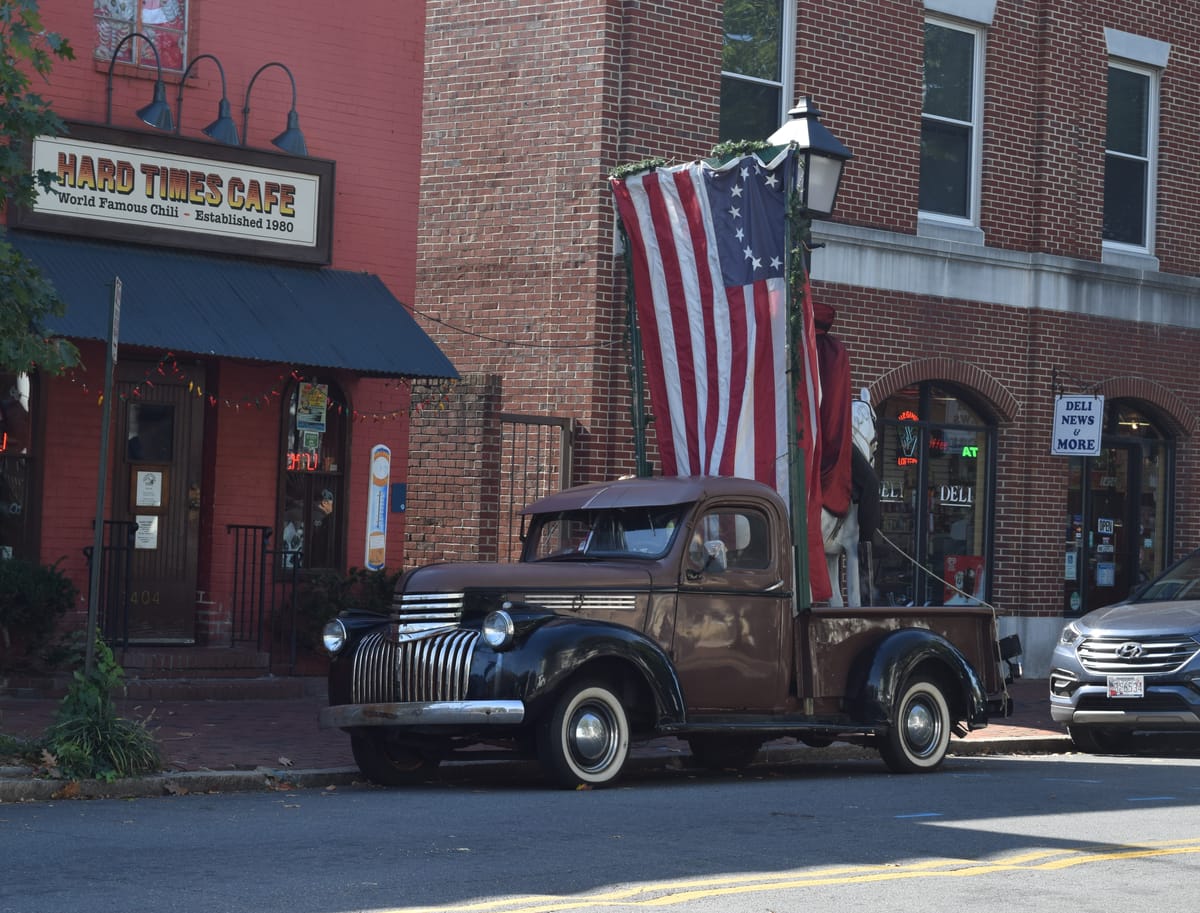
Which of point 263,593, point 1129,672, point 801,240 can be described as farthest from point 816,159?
point 263,593

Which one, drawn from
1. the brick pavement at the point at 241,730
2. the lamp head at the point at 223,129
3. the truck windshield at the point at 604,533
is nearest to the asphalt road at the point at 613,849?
the brick pavement at the point at 241,730

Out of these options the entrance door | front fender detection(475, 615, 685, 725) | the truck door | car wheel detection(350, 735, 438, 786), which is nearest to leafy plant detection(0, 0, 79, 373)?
→ car wheel detection(350, 735, 438, 786)

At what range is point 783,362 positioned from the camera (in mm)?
13711

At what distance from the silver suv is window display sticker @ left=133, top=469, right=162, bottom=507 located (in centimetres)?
773

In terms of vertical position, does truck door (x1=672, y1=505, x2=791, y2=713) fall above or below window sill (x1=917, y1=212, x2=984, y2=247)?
Answer: below

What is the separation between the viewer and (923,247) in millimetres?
21234

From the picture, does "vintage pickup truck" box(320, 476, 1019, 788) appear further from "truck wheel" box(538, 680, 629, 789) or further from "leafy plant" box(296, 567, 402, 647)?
"leafy plant" box(296, 567, 402, 647)

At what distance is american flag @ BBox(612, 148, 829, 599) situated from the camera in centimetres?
1374

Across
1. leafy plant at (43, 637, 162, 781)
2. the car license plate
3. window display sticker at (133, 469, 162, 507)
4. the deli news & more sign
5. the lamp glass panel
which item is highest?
the lamp glass panel

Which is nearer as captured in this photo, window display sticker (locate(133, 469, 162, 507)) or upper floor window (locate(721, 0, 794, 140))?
window display sticker (locate(133, 469, 162, 507))

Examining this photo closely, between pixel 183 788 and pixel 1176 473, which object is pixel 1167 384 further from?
pixel 183 788

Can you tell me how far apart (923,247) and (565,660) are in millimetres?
11122

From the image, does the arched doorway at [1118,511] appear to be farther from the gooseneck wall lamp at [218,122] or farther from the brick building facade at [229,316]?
the gooseneck wall lamp at [218,122]

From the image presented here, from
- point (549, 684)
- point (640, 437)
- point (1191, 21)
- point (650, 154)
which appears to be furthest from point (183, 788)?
point (1191, 21)
